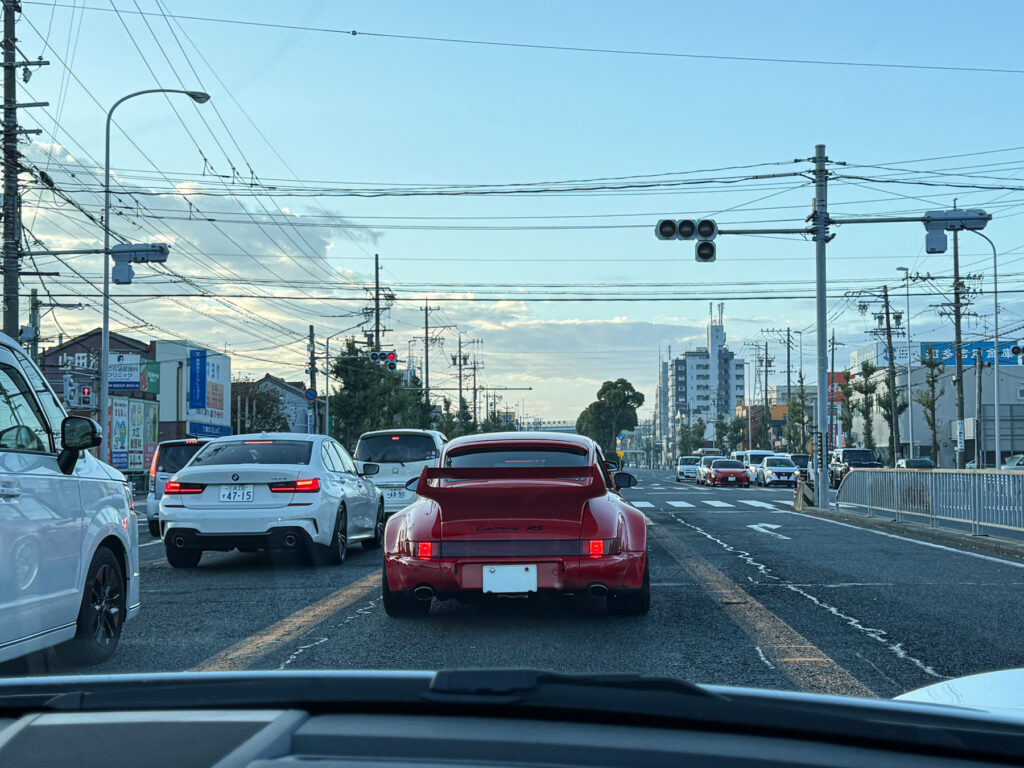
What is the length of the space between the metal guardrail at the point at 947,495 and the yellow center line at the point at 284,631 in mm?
9334

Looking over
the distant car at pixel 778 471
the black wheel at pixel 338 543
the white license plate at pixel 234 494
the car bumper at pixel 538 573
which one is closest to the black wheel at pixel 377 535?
the black wheel at pixel 338 543

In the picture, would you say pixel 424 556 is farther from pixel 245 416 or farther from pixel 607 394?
pixel 607 394

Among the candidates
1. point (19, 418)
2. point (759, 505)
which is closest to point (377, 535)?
Answer: point (19, 418)

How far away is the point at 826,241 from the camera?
25141 mm

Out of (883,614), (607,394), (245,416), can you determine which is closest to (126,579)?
(883,614)

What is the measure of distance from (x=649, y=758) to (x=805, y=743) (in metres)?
0.30

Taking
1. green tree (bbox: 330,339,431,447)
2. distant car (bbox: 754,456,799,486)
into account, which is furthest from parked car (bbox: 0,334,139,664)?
green tree (bbox: 330,339,431,447)

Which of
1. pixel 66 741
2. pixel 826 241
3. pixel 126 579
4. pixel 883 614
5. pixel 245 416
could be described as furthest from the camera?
pixel 245 416

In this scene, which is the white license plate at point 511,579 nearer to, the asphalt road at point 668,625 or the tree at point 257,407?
the asphalt road at point 668,625

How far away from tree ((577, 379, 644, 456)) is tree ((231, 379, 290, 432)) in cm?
5161

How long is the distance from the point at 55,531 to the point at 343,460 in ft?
26.1

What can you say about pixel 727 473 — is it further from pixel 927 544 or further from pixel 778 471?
pixel 927 544

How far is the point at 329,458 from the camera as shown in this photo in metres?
12.7

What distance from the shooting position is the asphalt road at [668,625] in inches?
246
